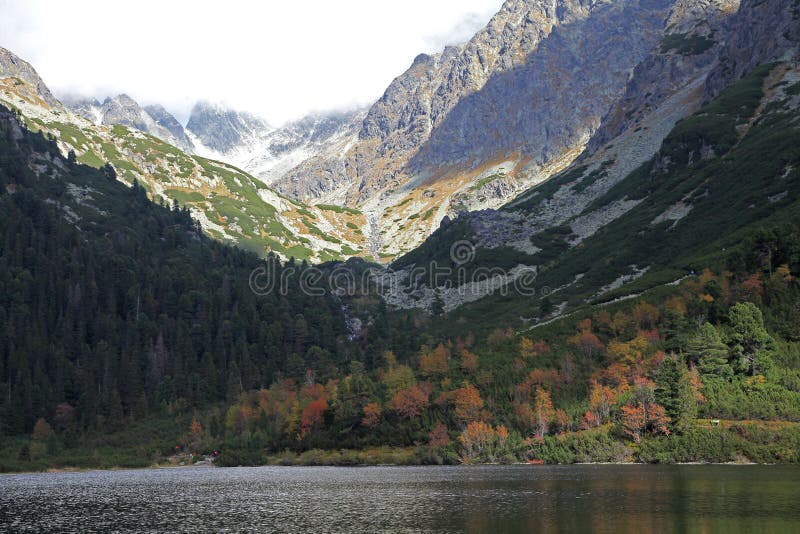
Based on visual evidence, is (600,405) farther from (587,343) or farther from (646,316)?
(646,316)

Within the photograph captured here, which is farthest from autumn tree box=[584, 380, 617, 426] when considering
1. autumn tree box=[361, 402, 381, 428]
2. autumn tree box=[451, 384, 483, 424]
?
autumn tree box=[361, 402, 381, 428]

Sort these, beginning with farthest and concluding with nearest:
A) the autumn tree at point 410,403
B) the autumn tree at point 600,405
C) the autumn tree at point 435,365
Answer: the autumn tree at point 435,365
the autumn tree at point 410,403
the autumn tree at point 600,405

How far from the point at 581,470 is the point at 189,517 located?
6672cm

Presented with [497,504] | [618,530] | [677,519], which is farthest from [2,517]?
[677,519]

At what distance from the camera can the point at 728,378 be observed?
445ft

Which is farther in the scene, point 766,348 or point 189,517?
point 766,348

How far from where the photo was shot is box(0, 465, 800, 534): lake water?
2753 inches

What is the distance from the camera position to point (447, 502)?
8944cm

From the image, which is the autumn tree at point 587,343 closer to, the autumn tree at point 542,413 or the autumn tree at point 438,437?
the autumn tree at point 542,413

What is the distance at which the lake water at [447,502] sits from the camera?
6994 cm

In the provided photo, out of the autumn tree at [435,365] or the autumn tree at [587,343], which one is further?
the autumn tree at [435,365]

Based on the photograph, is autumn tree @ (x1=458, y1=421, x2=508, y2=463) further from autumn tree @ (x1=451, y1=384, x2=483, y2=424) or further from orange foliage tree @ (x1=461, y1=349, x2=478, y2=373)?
orange foliage tree @ (x1=461, y1=349, x2=478, y2=373)

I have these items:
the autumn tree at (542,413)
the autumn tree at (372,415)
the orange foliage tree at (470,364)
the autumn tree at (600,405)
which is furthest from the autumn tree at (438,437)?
the autumn tree at (600,405)

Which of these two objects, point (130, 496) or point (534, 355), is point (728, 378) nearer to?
point (534, 355)
